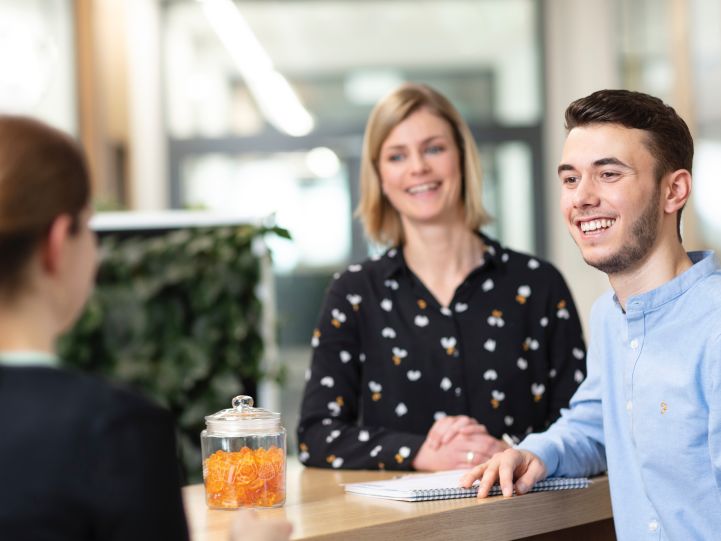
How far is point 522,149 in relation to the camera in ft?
24.9

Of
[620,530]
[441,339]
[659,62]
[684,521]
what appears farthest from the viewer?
[659,62]

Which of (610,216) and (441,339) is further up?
(610,216)

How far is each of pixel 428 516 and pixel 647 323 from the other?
47 cm

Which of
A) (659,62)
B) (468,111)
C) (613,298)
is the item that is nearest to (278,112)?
(468,111)

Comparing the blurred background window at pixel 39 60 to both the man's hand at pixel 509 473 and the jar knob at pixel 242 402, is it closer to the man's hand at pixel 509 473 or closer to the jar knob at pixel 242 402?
the jar knob at pixel 242 402

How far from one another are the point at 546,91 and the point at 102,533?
22.6 feet

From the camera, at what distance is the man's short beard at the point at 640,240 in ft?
5.73

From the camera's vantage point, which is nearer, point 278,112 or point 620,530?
point 620,530

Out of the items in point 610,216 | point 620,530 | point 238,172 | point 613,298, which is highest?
point 238,172

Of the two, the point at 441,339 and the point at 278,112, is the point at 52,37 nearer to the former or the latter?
the point at 278,112

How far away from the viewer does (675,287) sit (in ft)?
5.67

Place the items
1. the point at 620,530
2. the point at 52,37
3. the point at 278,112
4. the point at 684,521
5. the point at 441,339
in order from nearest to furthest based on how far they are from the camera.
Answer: the point at 684,521 → the point at 620,530 → the point at 441,339 → the point at 52,37 → the point at 278,112

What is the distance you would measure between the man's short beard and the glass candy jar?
0.60m

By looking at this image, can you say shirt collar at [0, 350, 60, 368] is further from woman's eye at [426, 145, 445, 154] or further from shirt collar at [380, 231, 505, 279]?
woman's eye at [426, 145, 445, 154]
